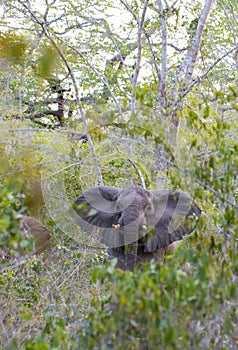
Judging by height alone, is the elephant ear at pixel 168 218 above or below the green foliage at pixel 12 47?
below

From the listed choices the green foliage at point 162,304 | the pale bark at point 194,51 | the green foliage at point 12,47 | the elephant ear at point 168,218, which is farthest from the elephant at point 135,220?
the green foliage at point 162,304

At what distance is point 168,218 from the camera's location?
5.41m

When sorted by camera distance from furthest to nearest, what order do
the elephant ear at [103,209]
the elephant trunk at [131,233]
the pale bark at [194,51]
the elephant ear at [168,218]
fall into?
the pale bark at [194,51] → the elephant ear at [103,209] → the elephant ear at [168,218] → the elephant trunk at [131,233]

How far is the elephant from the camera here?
5.02 metres

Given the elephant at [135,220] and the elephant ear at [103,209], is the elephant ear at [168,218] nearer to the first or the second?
the elephant at [135,220]

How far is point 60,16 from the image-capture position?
8.52 meters

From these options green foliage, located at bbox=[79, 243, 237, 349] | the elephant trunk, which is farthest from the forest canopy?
the elephant trunk

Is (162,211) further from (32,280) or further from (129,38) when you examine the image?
(129,38)

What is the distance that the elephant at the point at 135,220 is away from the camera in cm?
502

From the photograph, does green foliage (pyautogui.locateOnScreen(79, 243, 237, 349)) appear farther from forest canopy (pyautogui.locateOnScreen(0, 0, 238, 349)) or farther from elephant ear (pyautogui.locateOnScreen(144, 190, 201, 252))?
elephant ear (pyautogui.locateOnScreen(144, 190, 201, 252))

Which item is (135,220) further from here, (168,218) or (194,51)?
(194,51)

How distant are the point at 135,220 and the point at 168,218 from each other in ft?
1.65

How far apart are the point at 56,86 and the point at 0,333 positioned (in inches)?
225

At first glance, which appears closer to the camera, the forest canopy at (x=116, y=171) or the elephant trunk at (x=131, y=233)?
the forest canopy at (x=116, y=171)
